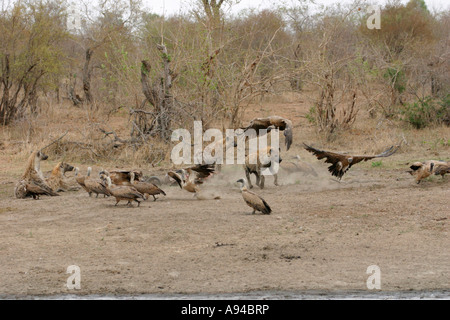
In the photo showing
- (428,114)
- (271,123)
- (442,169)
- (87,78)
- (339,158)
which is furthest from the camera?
(87,78)

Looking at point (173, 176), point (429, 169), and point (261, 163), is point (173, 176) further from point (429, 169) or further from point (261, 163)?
point (429, 169)

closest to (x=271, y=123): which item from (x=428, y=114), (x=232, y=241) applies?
(x=232, y=241)

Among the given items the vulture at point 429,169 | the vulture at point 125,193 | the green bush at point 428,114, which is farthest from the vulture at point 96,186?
the green bush at point 428,114

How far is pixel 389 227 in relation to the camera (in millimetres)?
8156

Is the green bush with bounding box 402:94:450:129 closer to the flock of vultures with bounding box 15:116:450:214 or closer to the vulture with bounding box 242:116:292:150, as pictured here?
the flock of vultures with bounding box 15:116:450:214

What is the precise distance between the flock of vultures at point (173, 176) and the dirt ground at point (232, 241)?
0.69ft

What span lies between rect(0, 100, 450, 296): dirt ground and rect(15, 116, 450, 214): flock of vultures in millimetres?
211

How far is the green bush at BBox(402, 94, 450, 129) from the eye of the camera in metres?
17.5

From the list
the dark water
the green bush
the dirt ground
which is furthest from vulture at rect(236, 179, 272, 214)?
the green bush

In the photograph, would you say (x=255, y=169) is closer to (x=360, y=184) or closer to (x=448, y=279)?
(x=360, y=184)

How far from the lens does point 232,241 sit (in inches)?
301

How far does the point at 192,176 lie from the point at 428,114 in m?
9.19

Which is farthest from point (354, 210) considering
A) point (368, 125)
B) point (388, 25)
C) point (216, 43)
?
point (388, 25)
